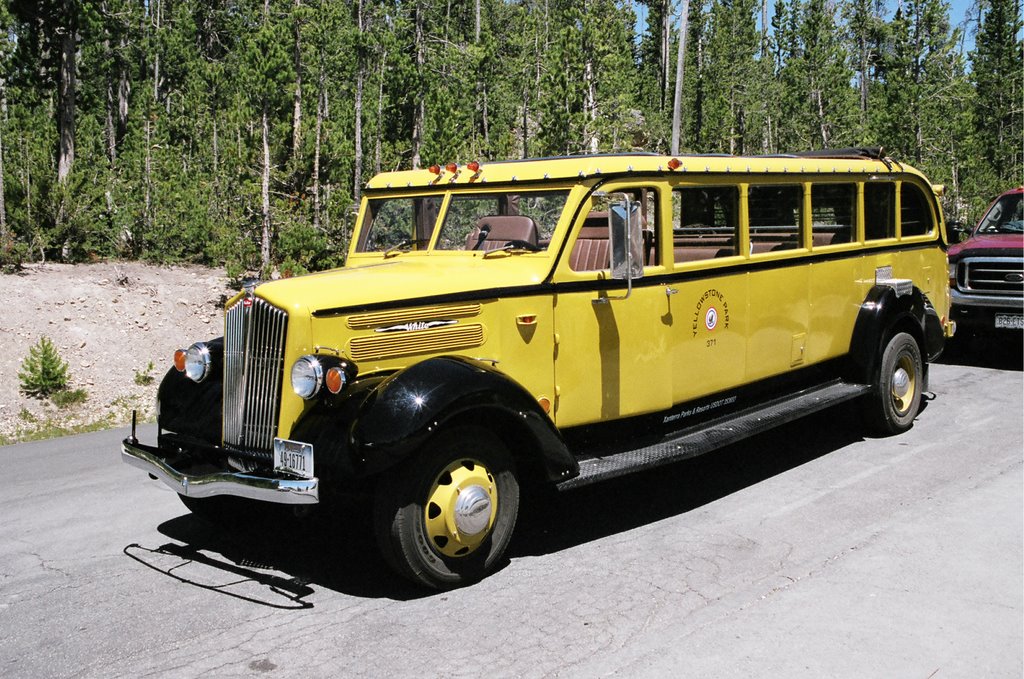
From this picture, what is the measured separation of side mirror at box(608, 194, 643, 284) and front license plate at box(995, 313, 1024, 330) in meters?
7.86

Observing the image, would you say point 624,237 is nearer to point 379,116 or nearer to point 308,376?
point 308,376

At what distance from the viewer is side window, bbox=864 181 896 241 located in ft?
27.2

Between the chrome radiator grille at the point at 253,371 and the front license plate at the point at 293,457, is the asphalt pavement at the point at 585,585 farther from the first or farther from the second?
the chrome radiator grille at the point at 253,371

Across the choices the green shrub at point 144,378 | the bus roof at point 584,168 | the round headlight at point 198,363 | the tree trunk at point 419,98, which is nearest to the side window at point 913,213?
the bus roof at point 584,168

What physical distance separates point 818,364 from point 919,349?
4.42 feet

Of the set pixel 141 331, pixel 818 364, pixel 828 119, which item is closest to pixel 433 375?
pixel 818 364

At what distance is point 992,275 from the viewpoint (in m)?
12.0

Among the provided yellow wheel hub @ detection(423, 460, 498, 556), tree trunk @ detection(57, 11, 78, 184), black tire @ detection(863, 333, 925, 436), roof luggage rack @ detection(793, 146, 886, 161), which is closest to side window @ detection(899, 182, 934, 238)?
roof luggage rack @ detection(793, 146, 886, 161)

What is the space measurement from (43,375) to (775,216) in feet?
27.6

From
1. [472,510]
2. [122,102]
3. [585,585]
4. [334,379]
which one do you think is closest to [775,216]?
→ [585,585]

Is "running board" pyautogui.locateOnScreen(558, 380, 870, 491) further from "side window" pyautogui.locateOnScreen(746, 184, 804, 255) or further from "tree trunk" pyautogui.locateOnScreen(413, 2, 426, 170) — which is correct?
"tree trunk" pyautogui.locateOnScreen(413, 2, 426, 170)

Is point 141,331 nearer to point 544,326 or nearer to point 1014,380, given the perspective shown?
point 544,326

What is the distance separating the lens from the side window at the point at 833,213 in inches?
300

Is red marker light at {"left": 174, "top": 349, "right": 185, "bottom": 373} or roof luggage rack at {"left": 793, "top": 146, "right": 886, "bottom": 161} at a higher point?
roof luggage rack at {"left": 793, "top": 146, "right": 886, "bottom": 161}
